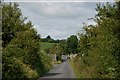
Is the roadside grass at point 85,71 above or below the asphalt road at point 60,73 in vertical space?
above

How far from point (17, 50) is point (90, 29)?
7254 mm

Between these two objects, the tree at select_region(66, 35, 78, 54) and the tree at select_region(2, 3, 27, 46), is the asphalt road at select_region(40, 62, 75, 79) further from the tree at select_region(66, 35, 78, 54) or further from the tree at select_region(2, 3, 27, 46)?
the tree at select_region(66, 35, 78, 54)

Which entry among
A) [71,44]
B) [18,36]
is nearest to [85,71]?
[18,36]

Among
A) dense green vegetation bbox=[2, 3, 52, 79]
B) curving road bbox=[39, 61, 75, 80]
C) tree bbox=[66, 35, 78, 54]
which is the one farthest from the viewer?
tree bbox=[66, 35, 78, 54]

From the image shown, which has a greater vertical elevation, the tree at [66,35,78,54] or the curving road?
the tree at [66,35,78,54]

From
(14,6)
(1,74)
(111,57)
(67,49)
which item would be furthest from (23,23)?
(67,49)

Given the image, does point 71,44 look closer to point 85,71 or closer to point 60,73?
point 60,73

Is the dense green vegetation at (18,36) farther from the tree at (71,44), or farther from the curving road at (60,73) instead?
the tree at (71,44)

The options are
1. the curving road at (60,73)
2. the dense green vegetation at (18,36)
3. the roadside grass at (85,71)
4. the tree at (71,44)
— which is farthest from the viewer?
the tree at (71,44)

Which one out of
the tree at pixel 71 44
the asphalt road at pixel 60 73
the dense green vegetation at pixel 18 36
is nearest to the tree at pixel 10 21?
the dense green vegetation at pixel 18 36

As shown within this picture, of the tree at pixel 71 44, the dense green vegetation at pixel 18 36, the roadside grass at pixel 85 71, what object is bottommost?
the roadside grass at pixel 85 71

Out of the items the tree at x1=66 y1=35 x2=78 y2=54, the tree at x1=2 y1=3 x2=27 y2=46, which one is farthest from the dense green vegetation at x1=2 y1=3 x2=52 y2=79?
the tree at x1=66 y1=35 x2=78 y2=54

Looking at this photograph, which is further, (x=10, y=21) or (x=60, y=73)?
(x=60, y=73)

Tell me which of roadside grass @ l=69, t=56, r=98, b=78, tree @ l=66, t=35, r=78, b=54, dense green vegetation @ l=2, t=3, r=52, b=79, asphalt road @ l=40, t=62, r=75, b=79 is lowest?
asphalt road @ l=40, t=62, r=75, b=79
